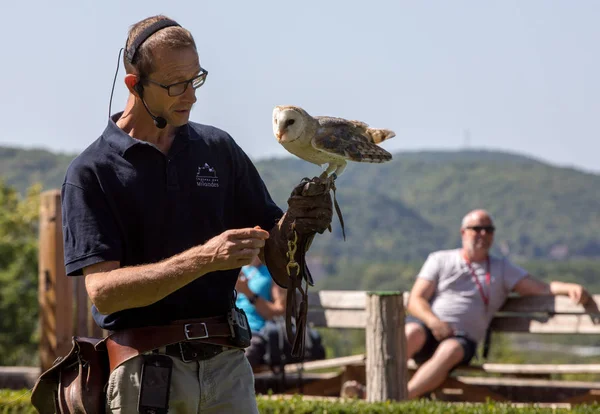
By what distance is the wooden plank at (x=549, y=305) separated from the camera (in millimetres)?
7465

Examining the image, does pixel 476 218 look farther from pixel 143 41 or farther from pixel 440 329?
pixel 143 41

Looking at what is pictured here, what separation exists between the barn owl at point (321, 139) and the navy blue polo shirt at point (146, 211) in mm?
263

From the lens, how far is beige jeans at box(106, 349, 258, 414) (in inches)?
128

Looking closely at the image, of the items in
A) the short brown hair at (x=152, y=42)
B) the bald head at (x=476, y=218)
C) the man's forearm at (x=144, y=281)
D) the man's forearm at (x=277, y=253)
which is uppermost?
the short brown hair at (x=152, y=42)

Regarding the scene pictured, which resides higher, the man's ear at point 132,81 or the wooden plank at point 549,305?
the man's ear at point 132,81

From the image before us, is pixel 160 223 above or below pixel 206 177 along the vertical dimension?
below

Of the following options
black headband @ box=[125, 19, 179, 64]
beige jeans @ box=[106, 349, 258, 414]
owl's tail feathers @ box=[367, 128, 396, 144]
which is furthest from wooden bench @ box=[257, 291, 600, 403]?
black headband @ box=[125, 19, 179, 64]

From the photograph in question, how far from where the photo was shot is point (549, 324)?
766 cm

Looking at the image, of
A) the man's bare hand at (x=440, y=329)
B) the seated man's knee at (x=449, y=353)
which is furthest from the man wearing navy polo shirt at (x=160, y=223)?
the man's bare hand at (x=440, y=329)

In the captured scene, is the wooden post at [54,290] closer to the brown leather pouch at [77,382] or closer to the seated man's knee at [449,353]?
the seated man's knee at [449,353]

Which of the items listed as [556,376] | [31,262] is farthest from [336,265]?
[556,376]

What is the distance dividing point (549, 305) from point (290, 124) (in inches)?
188

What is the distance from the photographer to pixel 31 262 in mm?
20406

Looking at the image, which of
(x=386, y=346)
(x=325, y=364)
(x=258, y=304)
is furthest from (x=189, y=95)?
(x=325, y=364)
